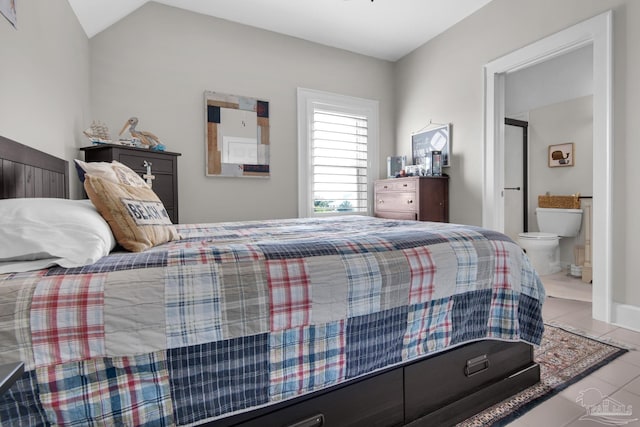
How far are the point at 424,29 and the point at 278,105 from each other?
1869mm

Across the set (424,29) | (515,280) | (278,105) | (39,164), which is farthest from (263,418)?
(424,29)

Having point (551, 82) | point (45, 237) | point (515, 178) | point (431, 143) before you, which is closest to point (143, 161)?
point (45, 237)

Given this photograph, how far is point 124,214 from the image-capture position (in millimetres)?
1171

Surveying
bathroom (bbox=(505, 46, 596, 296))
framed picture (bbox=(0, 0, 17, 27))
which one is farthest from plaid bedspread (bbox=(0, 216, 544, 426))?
bathroom (bbox=(505, 46, 596, 296))

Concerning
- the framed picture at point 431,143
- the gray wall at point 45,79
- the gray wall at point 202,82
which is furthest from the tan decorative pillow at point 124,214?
the framed picture at point 431,143

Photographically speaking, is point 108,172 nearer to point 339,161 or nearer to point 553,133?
point 339,161

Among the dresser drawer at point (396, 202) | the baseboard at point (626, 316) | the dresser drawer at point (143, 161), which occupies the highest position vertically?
the dresser drawer at point (143, 161)

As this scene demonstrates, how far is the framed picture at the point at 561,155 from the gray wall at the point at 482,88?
5.44 ft

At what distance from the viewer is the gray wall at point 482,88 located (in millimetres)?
2273

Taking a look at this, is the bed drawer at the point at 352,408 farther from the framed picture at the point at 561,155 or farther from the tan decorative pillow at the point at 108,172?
the framed picture at the point at 561,155

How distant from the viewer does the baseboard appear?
225 cm

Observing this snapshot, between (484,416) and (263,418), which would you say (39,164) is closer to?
(263,418)

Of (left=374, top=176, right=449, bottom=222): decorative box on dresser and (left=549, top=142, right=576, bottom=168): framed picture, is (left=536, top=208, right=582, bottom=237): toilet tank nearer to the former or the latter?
(left=549, top=142, right=576, bottom=168): framed picture

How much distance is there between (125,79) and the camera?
9.93 ft
